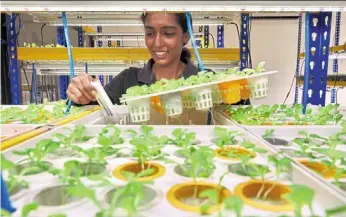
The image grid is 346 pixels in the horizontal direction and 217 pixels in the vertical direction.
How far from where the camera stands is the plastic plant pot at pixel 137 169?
584 mm

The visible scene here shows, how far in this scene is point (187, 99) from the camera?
3.64 ft

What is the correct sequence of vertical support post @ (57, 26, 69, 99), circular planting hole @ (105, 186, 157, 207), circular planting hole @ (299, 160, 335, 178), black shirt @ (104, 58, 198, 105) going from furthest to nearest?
vertical support post @ (57, 26, 69, 99) → black shirt @ (104, 58, 198, 105) → circular planting hole @ (299, 160, 335, 178) → circular planting hole @ (105, 186, 157, 207)

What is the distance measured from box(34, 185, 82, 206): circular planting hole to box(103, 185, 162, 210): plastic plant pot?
0.05m

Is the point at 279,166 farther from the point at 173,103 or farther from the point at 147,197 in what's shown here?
the point at 173,103

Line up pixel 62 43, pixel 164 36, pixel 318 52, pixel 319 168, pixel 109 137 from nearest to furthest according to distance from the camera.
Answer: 1. pixel 319 168
2. pixel 109 137
3. pixel 318 52
4. pixel 164 36
5. pixel 62 43

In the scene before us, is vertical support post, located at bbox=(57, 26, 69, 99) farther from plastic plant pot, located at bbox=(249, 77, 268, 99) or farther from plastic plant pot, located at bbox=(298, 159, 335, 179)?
plastic plant pot, located at bbox=(298, 159, 335, 179)

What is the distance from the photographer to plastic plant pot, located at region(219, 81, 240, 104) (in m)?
1.07

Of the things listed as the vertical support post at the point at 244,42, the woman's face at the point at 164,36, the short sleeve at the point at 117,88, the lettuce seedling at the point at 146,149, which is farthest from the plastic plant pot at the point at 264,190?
the vertical support post at the point at 244,42

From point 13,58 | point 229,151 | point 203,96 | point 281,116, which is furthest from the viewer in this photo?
point 13,58

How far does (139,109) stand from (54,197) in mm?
574

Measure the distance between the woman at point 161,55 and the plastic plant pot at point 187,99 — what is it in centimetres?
51

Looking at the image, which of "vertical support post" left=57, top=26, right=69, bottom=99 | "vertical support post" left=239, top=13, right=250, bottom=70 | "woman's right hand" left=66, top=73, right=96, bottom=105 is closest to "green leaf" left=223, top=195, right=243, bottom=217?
"woman's right hand" left=66, top=73, right=96, bottom=105

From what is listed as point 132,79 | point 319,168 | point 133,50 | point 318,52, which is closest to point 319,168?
point 319,168

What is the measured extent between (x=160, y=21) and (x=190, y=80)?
732 mm
